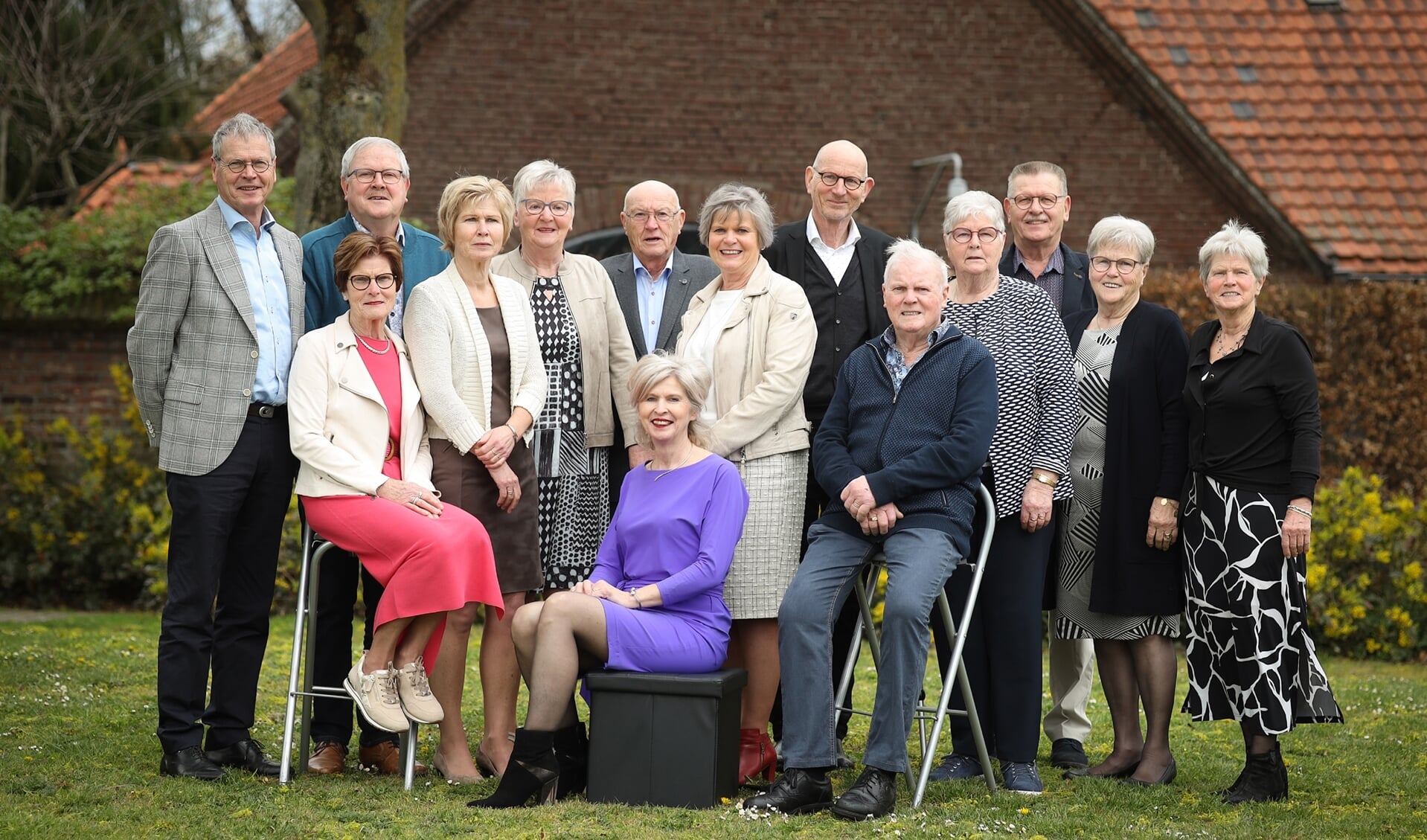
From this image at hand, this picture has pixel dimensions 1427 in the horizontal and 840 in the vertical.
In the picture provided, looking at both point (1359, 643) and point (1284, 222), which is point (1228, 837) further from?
point (1284, 222)

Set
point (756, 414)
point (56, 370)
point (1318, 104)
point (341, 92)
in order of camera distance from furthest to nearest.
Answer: point (1318, 104)
point (56, 370)
point (341, 92)
point (756, 414)

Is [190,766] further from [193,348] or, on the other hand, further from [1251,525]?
[1251,525]

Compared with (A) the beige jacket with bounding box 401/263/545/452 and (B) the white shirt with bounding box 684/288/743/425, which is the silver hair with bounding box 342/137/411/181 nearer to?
(A) the beige jacket with bounding box 401/263/545/452

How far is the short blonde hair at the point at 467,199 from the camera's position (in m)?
5.50

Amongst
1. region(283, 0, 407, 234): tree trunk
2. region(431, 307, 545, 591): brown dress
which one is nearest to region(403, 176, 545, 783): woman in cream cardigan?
region(431, 307, 545, 591): brown dress

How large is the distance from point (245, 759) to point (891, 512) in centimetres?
262

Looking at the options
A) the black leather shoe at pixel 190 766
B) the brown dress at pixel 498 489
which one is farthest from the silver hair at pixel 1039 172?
the black leather shoe at pixel 190 766

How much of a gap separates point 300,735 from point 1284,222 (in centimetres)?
1002

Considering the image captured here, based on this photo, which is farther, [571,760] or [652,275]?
[652,275]

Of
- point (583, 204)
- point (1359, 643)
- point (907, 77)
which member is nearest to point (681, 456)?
point (1359, 643)

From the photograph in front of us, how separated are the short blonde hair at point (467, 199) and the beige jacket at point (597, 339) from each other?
0.26m

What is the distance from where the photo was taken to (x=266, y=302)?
544cm

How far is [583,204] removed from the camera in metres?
12.4

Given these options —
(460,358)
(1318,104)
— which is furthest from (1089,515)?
(1318,104)
